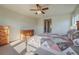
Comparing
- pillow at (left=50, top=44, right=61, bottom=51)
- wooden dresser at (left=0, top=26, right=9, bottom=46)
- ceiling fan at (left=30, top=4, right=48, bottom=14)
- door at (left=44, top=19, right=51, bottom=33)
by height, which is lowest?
pillow at (left=50, top=44, right=61, bottom=51)

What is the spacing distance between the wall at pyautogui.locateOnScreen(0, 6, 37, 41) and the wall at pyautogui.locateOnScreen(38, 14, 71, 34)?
0.36 ft

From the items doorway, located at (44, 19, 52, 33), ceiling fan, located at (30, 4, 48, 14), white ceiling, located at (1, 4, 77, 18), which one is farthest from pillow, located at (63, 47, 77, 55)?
ceiling fan, located at (30, 4, 48, 14)

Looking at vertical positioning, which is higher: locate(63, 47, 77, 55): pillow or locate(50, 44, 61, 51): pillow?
locate(50, 44, 61, 51): pillow

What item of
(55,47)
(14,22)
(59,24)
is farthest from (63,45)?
(14,22)

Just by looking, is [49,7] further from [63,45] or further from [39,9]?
[63,45]

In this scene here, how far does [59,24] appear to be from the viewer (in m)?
1.92

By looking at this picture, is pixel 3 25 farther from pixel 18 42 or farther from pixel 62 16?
pixel 62 16

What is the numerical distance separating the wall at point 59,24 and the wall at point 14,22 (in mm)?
111

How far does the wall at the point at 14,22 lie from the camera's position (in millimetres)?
1844

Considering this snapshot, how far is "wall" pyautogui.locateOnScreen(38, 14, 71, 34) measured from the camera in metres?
1.89

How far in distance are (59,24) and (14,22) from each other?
0.69 m

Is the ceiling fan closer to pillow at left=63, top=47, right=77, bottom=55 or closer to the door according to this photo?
the door

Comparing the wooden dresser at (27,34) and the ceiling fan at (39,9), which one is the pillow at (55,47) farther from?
the ceiling fan at (39,9)
